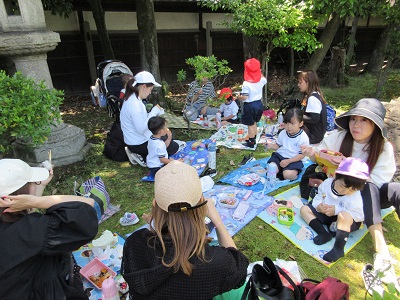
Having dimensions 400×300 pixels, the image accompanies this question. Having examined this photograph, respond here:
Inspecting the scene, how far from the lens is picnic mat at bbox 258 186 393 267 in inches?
113

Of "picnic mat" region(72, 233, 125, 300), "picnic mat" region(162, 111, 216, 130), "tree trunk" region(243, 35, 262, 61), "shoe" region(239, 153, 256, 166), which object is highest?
"tree trunk" region(243, 35, 262, 61)

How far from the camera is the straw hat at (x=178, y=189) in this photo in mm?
1506

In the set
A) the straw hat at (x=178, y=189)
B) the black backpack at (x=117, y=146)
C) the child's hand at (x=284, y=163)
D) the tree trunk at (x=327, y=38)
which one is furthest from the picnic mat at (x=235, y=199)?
the tree trunk at (x=327, y=38)

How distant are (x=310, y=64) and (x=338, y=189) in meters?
5.86

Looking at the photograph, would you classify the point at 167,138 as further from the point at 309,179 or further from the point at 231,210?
the point at 309,179

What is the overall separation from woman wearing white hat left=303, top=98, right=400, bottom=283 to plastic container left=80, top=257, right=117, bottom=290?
2.45 metres

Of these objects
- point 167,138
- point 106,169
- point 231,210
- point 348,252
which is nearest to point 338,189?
point 348,252

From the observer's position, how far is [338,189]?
285cm

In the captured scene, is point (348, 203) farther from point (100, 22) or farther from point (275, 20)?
point (100, 22)

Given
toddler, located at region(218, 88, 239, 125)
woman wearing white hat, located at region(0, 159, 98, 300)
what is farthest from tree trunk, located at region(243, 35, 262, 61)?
woman wearing white hat, located at region(0, 159, 98, 300)

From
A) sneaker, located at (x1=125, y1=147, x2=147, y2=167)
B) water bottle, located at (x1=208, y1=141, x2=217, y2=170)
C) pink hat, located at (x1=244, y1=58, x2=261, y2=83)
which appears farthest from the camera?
pink hat, located at (x1=244, y1=58, x2=261, y2=83)

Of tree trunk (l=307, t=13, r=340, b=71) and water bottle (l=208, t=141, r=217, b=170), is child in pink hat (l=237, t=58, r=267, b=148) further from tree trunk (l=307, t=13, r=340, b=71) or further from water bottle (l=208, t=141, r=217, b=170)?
tree trunk (l=307, t=13, r=340, b=71)

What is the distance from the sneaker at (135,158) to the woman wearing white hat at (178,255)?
10.4 feet

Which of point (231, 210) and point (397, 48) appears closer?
point (231, 210)
